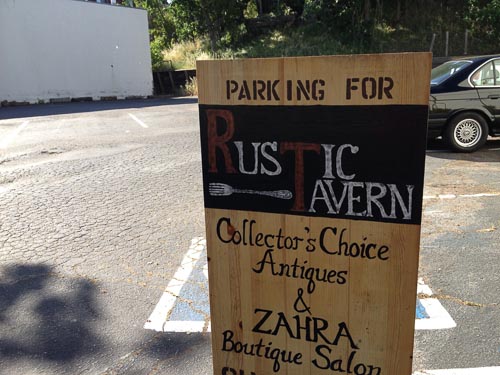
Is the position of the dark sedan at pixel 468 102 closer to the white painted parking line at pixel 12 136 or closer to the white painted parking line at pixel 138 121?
the white painted parking line at pixel 138 121

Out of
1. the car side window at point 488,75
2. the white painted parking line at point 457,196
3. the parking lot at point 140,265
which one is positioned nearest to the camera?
the parking lot at point 140,265

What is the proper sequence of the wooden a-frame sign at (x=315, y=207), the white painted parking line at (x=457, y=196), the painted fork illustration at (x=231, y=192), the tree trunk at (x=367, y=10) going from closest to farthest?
the wooden a-frame sign at (x=315, y=207) → the painted fork illustration at (x=231, y=192) → the white painted parking line at (x=457, y=196) → the tree trunk at (x=367, y=10)

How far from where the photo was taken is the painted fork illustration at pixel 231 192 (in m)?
2.02

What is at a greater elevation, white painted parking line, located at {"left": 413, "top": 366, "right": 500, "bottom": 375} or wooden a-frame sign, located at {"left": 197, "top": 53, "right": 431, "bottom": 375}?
wooden a-frame sign, located at {"left": 197, "top": 53, "right": 431, "bottom": 375}

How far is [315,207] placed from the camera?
2.00 meters

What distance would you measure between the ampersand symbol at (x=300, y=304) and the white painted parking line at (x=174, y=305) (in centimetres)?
126

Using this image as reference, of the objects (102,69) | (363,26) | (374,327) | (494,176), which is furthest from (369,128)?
(363,26)

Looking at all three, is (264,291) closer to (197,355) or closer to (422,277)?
(197,355)

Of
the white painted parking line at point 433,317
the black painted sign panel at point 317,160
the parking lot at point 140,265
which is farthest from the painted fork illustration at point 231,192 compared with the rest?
the white painted parking line at point 433,317

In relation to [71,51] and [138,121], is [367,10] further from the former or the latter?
[138,121]

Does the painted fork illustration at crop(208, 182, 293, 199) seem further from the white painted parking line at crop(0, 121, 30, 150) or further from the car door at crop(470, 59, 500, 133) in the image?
the white painted parking line at crop(0, 121, 30, 150)

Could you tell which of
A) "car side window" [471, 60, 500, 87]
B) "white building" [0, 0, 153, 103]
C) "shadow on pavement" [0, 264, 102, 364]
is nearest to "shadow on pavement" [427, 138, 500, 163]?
"car side window" [471, 60, 500, 87]

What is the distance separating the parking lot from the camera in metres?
2.96

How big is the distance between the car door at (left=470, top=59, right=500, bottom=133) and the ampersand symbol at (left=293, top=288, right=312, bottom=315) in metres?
6.76
